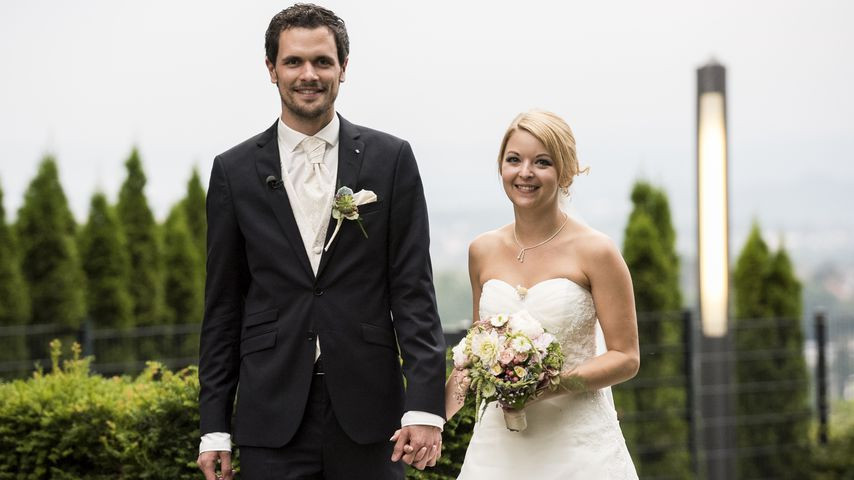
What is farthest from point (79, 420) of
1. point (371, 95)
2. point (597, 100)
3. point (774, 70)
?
point (774, 70)

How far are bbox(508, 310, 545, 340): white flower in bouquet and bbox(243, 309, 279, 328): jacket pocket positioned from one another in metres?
0.79

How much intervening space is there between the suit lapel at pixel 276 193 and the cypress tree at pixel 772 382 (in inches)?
359

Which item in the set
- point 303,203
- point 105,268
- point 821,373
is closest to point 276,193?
point 303,203

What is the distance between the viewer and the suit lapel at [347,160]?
2949mm

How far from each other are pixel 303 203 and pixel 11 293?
26.7 feet

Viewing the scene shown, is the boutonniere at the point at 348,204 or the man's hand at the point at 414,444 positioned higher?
the boutonniere at the point at 348,204

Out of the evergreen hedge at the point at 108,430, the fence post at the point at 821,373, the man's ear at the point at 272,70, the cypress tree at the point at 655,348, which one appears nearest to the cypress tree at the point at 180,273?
the cypress tree at the point at 655,348

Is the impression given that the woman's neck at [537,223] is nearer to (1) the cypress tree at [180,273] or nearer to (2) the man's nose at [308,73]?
(2) the man's nose at [308,73]

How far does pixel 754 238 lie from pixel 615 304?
899 cm

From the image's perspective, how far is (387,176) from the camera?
9.93 ft

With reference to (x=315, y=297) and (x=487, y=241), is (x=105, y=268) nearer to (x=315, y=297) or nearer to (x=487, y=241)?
(x=487, y=241)

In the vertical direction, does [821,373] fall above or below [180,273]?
below

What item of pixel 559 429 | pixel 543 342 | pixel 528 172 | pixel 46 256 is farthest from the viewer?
pixel 46 256

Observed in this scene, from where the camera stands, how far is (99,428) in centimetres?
436
